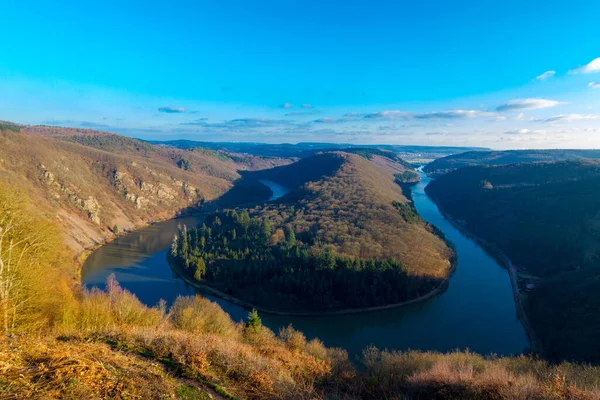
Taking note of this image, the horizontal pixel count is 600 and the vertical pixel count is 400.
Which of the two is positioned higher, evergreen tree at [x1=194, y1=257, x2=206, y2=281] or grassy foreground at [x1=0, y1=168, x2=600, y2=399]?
grassy foreground at [x1=0, y1=168, x2=600, y2=399]

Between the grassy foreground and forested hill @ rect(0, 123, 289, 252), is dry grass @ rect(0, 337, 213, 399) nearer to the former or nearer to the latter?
the grassy foreground

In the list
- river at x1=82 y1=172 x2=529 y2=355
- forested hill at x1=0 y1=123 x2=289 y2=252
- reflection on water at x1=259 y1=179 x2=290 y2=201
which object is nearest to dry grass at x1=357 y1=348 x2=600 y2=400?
river at x1=82 y1=172 x2=529 y2=355

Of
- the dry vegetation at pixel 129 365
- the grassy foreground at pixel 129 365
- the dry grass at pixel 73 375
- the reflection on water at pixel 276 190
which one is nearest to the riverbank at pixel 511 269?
the dry vegetation at pixel 129 365

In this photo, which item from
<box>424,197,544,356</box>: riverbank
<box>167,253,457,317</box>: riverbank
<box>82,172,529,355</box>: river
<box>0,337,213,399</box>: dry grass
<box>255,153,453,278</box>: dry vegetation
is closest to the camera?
<box>0,337,213,399</box>: dry grass

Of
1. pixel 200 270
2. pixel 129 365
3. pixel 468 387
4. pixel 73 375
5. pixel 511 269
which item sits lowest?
pixel 511 269

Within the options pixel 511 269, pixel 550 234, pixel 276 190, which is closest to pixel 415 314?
pixel 511 269

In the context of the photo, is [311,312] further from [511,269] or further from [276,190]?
[276,190]

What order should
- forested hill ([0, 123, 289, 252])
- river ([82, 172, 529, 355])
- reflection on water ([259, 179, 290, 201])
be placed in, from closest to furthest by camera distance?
river ([82, 172, 529, 355]) < forested hill ([0, 123, 289, 252]) < reflection on water ([259, 179, 290, 201])
